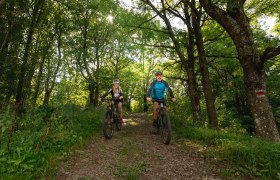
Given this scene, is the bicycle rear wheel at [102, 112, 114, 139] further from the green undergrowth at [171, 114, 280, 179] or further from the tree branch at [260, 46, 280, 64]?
the tree branch at [260, 46, 280, 64]

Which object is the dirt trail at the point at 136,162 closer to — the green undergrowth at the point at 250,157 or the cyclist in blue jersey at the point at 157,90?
the green undergrowth at the point at 250,157

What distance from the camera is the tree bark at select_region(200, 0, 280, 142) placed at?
7500mm

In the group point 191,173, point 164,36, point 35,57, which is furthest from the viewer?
point 35,57

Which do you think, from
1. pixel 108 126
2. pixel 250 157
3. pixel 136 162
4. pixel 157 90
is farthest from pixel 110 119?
pixel 250 157

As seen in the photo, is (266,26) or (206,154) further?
(266,26)

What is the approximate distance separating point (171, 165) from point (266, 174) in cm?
210

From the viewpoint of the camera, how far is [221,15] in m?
8.03

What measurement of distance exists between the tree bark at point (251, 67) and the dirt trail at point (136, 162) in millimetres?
2201

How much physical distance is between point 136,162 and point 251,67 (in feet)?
14.6

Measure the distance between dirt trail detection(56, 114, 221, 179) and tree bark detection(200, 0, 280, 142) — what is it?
2.20m

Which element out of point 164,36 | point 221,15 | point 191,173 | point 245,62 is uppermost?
point 164,36

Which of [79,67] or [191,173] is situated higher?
[79,67]

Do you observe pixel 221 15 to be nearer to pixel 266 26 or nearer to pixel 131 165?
pixel 131 165

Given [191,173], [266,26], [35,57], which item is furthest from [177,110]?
[191,173]
